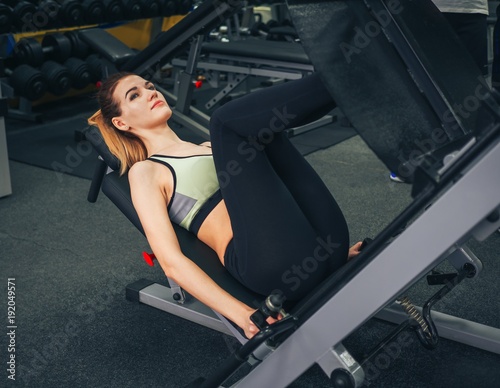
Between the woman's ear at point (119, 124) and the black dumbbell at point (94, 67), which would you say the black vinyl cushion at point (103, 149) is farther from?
the black dumbbell at point (94, 67)

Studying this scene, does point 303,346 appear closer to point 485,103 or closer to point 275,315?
point 275,315

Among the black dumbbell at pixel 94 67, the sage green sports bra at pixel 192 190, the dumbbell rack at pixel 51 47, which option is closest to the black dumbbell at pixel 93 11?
the dumbbell rack at pixel 51 47

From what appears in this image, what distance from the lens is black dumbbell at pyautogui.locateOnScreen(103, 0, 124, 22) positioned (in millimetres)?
4324

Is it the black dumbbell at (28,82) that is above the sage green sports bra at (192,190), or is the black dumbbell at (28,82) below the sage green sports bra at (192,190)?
below

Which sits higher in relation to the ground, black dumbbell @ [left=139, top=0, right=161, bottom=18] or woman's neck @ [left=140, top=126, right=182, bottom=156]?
woman's neck @ [left=140, top=126, right=182, bottom=156]

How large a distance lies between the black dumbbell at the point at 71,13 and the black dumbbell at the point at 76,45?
0.44ft

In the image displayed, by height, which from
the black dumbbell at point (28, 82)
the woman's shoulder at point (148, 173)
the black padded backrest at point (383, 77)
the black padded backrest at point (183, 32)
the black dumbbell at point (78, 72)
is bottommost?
the black dumbbell at point (28, 82)

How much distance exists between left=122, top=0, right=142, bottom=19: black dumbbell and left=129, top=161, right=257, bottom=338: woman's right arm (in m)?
3.07

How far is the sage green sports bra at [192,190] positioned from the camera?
168 cm

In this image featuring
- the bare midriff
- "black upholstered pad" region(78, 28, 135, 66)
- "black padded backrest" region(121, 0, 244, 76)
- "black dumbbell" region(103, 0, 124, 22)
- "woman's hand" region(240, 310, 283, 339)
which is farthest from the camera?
"black dumbbell" region(103, 0, 124, 22)

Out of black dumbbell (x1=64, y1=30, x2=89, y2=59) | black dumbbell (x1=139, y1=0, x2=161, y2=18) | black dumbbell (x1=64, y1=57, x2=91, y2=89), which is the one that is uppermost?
black dumbbell (x1=139, y1=0, x2=161, y2=18)

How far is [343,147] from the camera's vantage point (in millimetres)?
3701

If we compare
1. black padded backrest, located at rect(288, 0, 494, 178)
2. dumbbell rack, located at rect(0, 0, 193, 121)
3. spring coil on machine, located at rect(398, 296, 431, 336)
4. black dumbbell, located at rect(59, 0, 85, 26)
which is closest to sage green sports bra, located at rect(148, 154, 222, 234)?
spring coil on machine, located at rect(398, 296, 431, 336)

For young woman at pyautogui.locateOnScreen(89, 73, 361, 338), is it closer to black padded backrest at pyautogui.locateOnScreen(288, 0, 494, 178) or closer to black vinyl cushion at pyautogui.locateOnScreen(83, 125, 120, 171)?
black vinyl cushion at pyautogui.locateOnScreen(83, 125, 120, 171)
